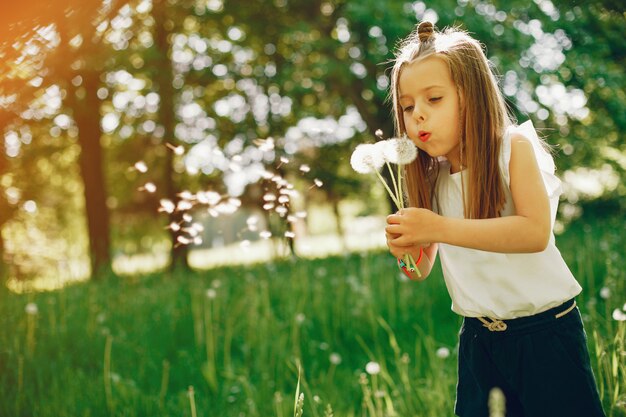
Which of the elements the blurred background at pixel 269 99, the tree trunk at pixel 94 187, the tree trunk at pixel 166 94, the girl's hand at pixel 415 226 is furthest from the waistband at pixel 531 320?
the tree trunk at pixel 94 187

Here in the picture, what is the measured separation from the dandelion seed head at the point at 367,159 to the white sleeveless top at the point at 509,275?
27cm

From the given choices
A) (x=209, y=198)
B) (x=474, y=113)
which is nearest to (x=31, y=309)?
(x=209, y=198)

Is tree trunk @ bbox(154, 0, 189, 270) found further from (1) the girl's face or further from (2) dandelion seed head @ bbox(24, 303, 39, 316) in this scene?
(1) the girl's face

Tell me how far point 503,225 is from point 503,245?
52mm

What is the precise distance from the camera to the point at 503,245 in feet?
4.87

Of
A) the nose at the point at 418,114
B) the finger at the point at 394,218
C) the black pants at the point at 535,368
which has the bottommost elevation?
the black pants at the point at 535,368

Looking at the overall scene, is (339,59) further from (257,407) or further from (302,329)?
(257,407)

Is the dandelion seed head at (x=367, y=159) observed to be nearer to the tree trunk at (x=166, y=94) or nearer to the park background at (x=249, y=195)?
the park background at (x=249, y=195)

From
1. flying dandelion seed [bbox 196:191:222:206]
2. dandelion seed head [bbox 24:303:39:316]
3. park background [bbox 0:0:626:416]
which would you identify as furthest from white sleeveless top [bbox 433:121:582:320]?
dandelion seed head [bbox 24:303:39:316]

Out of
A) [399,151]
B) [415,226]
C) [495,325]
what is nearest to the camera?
[415,226]

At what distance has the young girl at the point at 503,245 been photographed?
5.10ft

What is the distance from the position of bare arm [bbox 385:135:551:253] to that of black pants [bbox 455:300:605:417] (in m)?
0.31

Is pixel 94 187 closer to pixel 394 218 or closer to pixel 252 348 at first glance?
pixel 252 348

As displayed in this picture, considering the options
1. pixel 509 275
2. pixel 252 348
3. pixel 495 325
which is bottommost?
pixel 252 348
